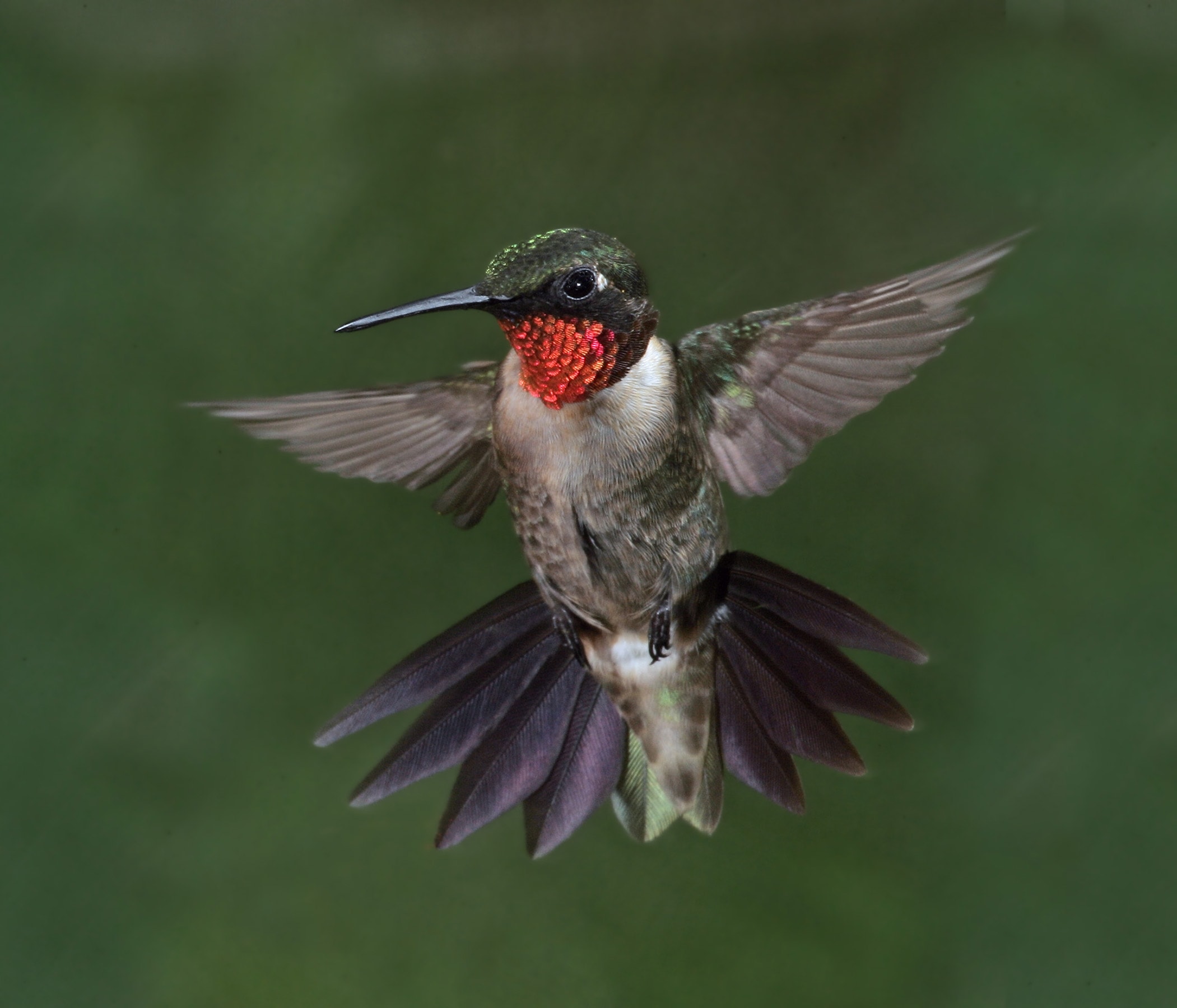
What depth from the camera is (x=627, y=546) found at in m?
Answer: 0.54

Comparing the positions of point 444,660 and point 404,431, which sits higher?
point 404,431

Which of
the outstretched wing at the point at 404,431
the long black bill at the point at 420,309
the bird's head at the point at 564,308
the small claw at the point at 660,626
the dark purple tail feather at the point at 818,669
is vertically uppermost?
the long black bill at the point at 420,309

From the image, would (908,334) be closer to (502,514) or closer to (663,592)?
(663,592)

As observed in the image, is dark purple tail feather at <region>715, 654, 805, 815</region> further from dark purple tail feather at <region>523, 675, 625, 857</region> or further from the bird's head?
the bird's head

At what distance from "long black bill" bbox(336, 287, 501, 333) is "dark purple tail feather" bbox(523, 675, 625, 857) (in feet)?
0.87

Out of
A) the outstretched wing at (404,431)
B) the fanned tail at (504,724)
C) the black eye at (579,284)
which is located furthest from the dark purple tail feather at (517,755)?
the black eye at (579,284)

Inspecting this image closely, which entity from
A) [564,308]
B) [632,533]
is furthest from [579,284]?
[632,533]

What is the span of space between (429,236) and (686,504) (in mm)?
507

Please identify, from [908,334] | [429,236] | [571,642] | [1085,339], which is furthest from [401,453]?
[1085,339]

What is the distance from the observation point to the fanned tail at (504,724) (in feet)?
1.93

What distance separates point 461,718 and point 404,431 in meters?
0.14

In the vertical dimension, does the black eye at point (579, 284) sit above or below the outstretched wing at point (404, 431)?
above

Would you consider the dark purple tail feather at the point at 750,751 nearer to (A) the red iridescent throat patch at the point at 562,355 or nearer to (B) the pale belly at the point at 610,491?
(B) the pale belly at the point at 610,491

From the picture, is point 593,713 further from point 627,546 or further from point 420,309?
point 420,309
